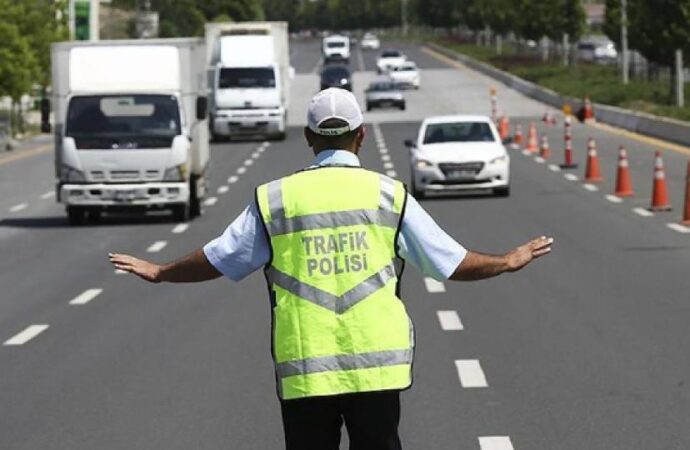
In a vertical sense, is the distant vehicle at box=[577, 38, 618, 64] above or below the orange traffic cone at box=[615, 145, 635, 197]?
below

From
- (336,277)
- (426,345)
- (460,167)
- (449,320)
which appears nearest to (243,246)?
(336,277)

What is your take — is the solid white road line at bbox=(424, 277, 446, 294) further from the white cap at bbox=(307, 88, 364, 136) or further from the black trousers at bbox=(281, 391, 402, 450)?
the black trousers at bbox=(281, 391, 402, 450)

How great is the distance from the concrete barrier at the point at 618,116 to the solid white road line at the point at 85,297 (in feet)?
96.0

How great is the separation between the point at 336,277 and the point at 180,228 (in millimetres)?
21605

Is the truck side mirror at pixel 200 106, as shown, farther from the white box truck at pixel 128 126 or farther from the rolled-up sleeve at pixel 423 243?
the rolled-up sleeve at pixel 423 243

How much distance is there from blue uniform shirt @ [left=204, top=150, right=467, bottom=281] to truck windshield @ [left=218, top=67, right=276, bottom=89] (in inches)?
1949

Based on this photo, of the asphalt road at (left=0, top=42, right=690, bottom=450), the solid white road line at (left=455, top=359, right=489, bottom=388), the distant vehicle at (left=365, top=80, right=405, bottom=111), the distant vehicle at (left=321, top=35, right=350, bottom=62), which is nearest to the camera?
the asphalt road at (left=0, top=42, right=690, bottom=450)

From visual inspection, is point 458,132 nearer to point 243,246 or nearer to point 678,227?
point 678,227

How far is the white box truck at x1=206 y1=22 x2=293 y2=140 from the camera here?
54.8m

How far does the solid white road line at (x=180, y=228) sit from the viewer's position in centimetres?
2667

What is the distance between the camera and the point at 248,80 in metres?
55.8

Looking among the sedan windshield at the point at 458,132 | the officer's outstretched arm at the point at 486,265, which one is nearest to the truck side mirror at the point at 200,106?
the sedan windshield at the point at 458,132

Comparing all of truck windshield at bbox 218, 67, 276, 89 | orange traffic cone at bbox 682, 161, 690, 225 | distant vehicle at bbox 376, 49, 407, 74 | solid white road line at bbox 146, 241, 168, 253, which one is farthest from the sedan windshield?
distant vehicle at bbox 376, 49, 407, 74

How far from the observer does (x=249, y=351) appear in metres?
13.8
